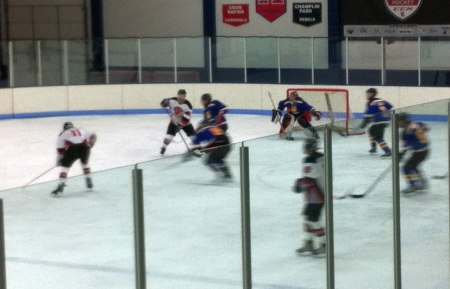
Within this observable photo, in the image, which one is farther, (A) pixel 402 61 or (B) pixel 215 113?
(A) pixel 402 61

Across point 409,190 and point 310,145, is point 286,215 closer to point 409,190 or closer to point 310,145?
point 310,145

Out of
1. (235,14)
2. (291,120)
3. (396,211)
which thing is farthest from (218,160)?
(235,14)

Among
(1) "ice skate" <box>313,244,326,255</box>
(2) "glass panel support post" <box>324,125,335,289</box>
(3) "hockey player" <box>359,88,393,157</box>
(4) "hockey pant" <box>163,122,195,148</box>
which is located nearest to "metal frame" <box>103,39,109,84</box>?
A: (4) "hockey pant" <box>163,122,195,148</box>

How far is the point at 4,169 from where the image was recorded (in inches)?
649

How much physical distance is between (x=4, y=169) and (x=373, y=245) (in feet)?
35.9

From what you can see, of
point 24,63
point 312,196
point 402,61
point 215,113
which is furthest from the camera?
point 24,63

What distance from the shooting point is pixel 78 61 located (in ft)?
76.4

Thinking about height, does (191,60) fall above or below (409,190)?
above

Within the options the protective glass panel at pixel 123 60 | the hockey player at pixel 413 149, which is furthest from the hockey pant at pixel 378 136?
the protective glass panel at pixel 123 60

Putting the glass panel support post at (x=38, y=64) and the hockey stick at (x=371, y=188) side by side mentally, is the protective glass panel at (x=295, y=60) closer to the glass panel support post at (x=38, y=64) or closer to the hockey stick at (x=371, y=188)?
the glass panel support post at (x=38, y=64)

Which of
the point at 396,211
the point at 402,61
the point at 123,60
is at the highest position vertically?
the point at 123,60

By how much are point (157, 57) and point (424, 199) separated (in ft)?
55.8

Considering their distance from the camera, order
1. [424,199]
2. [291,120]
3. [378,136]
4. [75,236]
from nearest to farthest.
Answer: [75,236]
[378,136]
[424,199]
[291,120]

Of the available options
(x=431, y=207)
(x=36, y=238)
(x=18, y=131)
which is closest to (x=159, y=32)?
(x=18, y=131)
